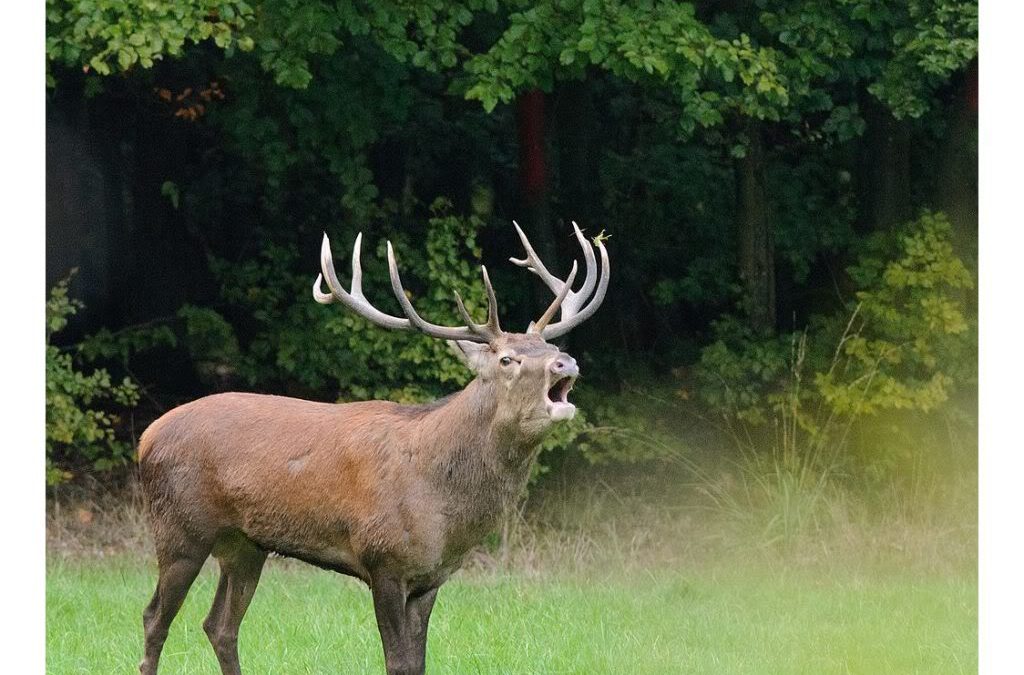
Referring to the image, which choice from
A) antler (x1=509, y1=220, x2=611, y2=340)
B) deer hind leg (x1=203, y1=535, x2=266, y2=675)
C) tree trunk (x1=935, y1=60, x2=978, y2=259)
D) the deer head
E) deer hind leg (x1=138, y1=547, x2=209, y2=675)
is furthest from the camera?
tree trunk (x1=935, y1=60, x2=978, y2=259)

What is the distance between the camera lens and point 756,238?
441 inches

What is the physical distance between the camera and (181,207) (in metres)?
11.3

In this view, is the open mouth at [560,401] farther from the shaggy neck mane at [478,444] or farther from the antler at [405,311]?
the antler at [405,311]

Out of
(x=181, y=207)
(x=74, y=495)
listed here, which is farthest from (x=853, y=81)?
(x=74, y=495)

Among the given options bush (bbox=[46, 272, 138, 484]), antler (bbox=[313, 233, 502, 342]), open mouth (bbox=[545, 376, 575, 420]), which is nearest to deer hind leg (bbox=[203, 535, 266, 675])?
antler (bbox=[313, 233, 502, 342])

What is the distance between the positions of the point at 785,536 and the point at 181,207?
15.0 feet

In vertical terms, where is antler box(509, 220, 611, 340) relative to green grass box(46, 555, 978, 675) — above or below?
above

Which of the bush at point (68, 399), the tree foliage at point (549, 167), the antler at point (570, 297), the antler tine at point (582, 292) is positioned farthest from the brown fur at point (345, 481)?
the bush at point (68, 399)

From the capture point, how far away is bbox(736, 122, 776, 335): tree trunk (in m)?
11.1

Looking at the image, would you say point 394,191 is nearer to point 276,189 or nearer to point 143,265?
point 276,189

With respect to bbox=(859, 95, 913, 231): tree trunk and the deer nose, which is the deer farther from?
bbox=(859, 95, 913, 231): tree trunk

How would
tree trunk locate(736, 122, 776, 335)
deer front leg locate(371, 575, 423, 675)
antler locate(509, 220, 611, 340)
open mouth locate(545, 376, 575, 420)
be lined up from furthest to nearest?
tree trunk locate(736, 122, 776, 335) → antler locate(509, 220, 611, 340) → deer front leg locate(371, 575, 423, 675) → open mouth locate(545, 376, 575, 420)

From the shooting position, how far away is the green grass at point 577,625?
6930 mm

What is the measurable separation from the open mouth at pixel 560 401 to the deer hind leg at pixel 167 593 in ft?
4.86
